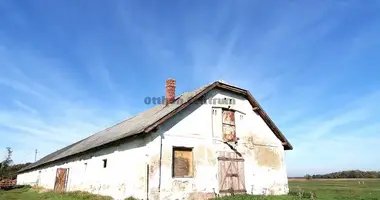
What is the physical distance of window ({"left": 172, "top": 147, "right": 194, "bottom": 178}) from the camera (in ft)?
49.6

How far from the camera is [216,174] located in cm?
1636

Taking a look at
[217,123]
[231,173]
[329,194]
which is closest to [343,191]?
[329,194]

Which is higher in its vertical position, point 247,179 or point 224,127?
point 224,127

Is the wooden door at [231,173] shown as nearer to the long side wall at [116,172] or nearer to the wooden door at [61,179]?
the long side wall at [116,172]

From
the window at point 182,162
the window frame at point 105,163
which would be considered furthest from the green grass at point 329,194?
the window frame at point 105,163

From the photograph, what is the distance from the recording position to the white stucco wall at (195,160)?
1443cm

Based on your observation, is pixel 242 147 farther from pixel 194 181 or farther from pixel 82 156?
pixel 82 156

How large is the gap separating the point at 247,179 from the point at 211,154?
296 cm

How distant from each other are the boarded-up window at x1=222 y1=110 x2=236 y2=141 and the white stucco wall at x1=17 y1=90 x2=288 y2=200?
39 cm

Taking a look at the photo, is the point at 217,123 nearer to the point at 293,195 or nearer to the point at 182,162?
the point at 182,162

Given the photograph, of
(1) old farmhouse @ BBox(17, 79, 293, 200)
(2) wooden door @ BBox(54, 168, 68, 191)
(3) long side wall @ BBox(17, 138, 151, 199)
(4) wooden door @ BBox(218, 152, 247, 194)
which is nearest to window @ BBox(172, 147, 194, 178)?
(1) old farmhouse @ BBox(17, 79, 293, 200)

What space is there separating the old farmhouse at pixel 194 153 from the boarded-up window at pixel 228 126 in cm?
2

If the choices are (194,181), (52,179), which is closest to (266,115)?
(194,181)

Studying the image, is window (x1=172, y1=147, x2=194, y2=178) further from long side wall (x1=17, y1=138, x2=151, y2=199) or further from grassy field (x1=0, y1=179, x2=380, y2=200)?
grassy field (x1=0, y1=179, x2=380, y2=200)
